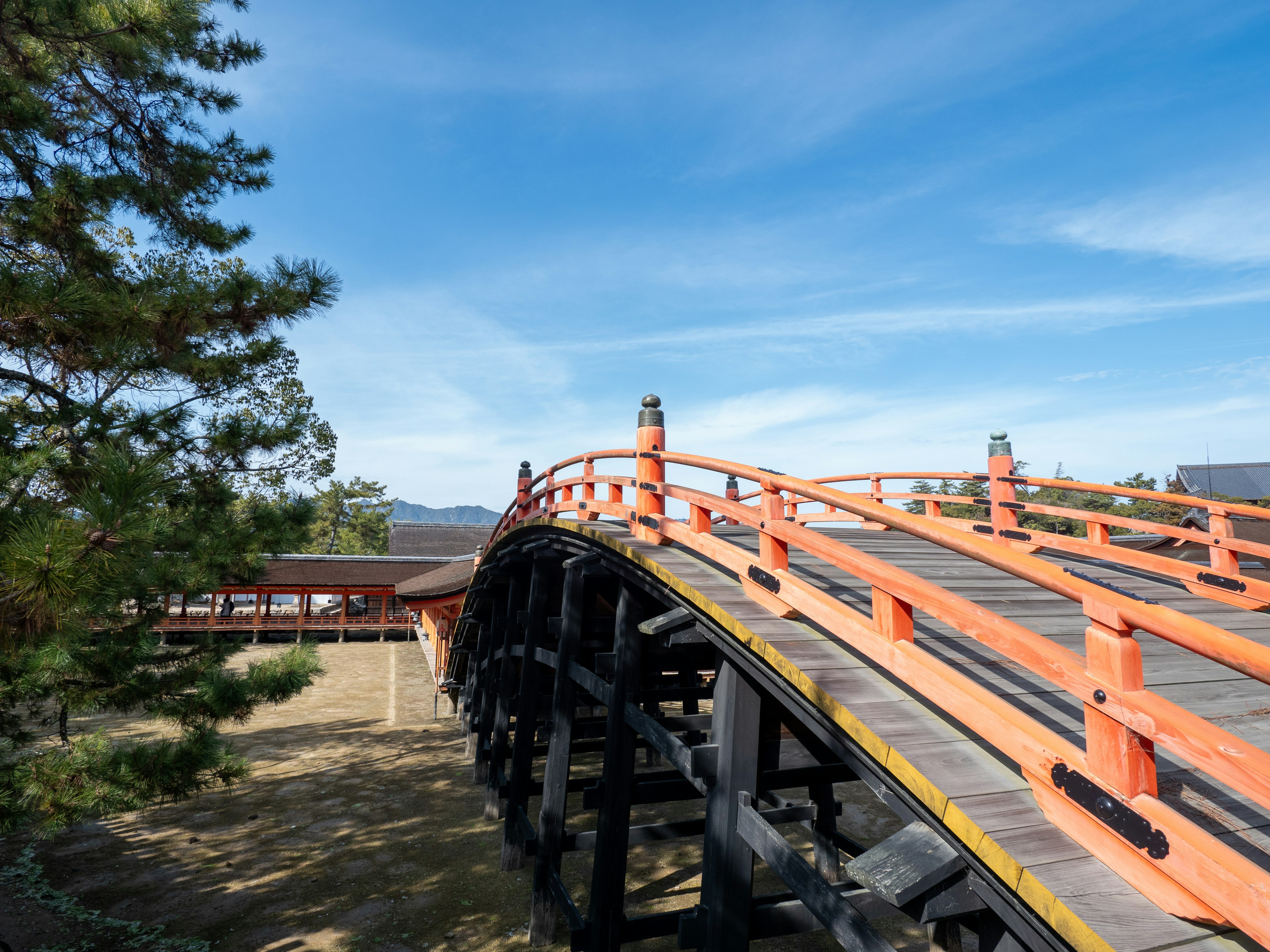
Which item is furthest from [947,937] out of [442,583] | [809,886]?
[442,583]

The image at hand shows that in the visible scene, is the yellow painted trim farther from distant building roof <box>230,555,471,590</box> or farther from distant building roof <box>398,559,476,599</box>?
distant building roof <box>230,555,471,590</box>

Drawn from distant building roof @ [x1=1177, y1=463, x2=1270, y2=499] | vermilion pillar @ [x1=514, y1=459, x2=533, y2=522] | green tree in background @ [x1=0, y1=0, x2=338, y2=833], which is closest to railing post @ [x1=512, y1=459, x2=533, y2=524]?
vermilion pillar @ [x1=514, y1=459, x2=533, y2=522]

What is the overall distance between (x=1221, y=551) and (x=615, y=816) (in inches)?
229

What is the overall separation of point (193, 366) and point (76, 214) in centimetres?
164

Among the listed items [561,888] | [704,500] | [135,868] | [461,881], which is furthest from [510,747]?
[704,500]

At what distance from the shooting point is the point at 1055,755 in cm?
238

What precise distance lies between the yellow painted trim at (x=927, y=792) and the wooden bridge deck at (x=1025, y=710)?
11mm

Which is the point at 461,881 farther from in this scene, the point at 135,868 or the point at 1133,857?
the point at 1133,857

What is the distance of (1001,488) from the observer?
6922 mm

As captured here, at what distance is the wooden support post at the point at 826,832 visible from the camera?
7461 millimetres

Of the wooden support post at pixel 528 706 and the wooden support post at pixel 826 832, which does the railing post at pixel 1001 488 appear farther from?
the wooden support post at pixel 528 706

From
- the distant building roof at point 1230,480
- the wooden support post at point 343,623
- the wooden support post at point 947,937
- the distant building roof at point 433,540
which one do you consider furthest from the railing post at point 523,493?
the distant building roof at point 1230,480

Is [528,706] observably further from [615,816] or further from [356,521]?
[356,521]

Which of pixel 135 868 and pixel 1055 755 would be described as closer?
pixel 1055 755
